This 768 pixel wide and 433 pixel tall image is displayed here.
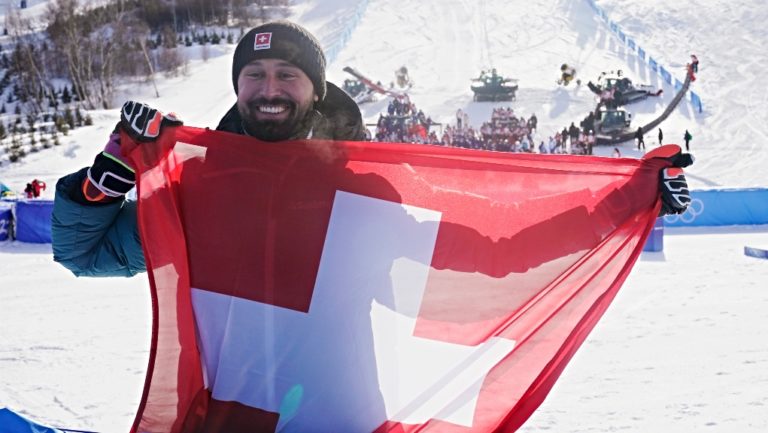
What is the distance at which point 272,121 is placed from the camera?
111 inches

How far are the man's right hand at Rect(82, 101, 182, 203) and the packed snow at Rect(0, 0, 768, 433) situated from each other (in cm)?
280

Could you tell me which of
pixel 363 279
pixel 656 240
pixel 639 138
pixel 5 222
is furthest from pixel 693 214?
pixel 363 279

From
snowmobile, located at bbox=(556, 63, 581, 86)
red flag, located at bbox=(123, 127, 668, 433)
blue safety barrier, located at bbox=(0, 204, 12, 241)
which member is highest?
red flag, located at bbox=(123, 127, 668, 433)

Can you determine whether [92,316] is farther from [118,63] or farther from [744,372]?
[118,63]

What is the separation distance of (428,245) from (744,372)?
4.04 meters

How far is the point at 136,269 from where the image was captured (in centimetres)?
304

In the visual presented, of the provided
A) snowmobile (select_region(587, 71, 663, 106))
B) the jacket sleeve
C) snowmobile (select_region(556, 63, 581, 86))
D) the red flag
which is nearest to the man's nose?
the red flag

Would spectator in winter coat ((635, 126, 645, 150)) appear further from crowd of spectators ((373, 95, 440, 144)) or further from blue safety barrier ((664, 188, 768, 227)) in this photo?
blue safety barrier ((664, 188, 768, 227))

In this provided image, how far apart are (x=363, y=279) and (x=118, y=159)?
36.7 inches

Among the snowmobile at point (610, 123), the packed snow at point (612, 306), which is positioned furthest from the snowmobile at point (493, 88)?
the snowmobile at point (610, 123)

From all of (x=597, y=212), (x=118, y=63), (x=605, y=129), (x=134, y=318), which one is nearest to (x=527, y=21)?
(x=605, y=129)

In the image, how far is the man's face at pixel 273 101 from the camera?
278 centimetres

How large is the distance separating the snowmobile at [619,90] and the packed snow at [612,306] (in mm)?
622

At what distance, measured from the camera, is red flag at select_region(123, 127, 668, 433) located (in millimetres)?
2703
